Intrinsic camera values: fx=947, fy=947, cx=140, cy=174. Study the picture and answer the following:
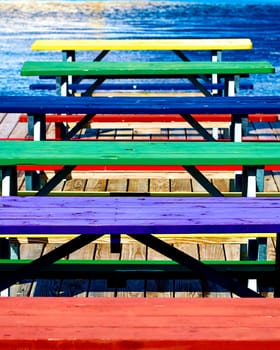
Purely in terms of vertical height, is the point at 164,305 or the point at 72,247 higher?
the point at 164,305

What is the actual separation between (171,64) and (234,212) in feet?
13.0

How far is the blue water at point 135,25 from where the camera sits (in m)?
13.6

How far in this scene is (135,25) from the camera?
1981 centimetres

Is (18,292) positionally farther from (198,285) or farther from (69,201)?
(69,201)

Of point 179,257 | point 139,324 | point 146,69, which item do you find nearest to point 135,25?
point 146,69

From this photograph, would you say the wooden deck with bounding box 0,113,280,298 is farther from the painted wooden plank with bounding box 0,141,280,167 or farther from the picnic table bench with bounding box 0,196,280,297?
the picnic table bench with bounding box 0,196,280,297

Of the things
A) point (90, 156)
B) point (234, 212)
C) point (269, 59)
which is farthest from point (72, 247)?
point (269, 59)

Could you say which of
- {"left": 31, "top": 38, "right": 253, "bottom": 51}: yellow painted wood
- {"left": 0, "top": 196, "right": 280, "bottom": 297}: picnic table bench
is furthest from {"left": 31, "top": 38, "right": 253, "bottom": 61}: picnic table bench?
{"left": 0, "top": 196, "right": 280, "bottom": 297}: picnic table bench

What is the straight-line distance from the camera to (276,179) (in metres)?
6.29

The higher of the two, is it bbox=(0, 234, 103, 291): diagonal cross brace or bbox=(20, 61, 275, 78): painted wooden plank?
bbox=(0, 234, 103, 291): diagonal cross brace

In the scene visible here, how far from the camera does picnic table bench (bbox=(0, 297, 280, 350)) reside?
6.48 feet

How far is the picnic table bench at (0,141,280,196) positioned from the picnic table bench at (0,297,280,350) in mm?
1629

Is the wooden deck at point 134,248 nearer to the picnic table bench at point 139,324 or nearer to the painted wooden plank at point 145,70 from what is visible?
the painted wooden plank at point 145,70

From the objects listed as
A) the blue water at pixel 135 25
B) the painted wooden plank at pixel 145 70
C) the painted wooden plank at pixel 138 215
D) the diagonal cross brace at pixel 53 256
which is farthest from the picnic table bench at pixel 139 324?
the blue water at pixel 135 25
